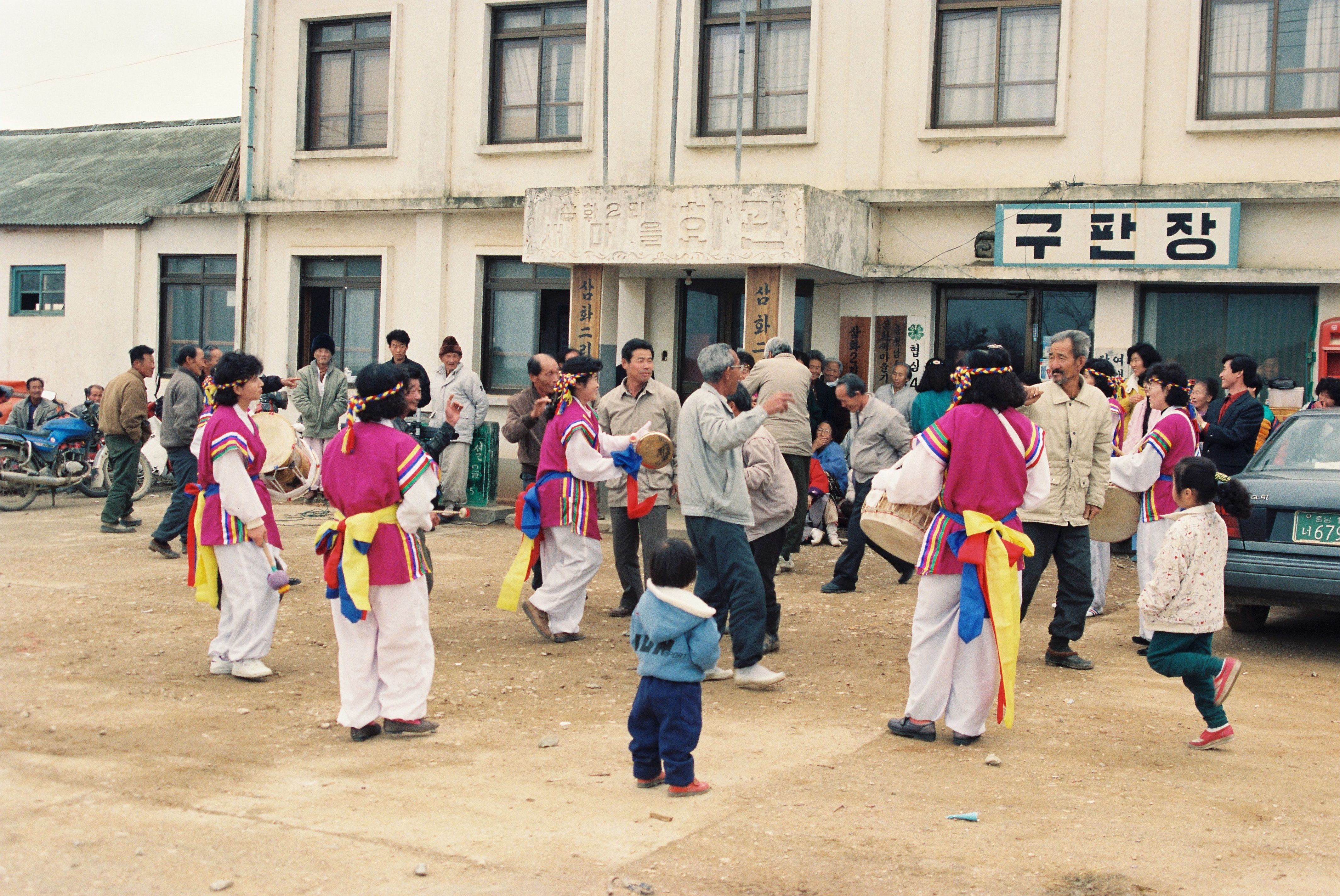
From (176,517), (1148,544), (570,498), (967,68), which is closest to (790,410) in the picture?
(570,498)

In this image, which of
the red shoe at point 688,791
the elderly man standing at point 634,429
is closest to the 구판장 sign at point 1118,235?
the elderly man standing at point 634,429

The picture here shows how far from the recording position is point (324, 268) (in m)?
18.1

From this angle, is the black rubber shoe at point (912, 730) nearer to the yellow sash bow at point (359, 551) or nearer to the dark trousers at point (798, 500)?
the yellow sash bow at point (359, 551)

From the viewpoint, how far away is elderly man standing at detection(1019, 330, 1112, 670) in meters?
7.77

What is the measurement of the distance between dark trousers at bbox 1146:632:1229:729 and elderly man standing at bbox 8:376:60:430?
1412 centimetres

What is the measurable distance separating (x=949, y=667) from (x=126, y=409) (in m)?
9.53

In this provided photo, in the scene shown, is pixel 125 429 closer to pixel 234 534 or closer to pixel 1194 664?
pixel 234 534

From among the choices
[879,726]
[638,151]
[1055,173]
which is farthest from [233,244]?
[879,726]

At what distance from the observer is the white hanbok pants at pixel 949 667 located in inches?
241

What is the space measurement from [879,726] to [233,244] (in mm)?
14609

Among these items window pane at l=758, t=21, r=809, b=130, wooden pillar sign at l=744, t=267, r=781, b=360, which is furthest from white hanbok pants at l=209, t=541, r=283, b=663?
window pane at l=758, t=21, r=809, b=130

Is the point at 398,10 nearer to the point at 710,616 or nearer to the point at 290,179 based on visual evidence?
the point at 290,179

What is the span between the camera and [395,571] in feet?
20.0

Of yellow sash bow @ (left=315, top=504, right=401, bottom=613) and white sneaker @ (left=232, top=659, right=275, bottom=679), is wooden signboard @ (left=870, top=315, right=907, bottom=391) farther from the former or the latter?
yellow sash bow @ (left=315, top=504, right=401, bottom=613)
